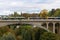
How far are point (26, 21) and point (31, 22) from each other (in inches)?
15.7

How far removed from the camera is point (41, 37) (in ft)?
75.2

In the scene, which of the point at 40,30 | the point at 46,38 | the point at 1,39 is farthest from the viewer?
the point at 40,30

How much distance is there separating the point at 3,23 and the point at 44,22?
10.2 ft

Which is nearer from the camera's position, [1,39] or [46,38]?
[1,39]

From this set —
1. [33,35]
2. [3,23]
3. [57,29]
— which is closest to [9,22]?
[3,23]

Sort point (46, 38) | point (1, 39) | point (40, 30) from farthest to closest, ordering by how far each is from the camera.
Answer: point (40, 30), point (46, 38), point (1, 39)

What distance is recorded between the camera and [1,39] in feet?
60.8

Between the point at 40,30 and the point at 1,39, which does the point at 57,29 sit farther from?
the point at 1,39

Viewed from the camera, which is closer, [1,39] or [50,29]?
[1,39]

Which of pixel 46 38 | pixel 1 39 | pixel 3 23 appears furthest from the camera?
pixel 3 23

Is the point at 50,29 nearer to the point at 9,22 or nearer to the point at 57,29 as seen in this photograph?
the point at 57,29

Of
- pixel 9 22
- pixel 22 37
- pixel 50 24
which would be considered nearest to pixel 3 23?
pixel 9 22

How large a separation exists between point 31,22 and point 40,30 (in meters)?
1.88

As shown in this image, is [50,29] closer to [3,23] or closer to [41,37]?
[41,37]
